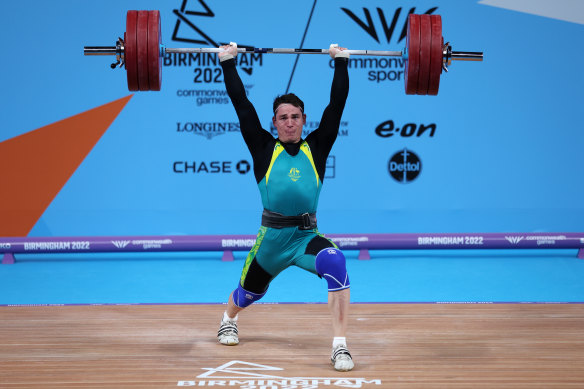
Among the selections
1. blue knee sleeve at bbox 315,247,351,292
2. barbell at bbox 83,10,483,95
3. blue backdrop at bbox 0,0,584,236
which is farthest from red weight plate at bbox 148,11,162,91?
blue backdrop at bbox 0,0,584,236

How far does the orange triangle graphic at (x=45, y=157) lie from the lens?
286 inches

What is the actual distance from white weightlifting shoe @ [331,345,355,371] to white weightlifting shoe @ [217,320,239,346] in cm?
65

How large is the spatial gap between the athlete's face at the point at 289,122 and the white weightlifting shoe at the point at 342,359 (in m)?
1.06

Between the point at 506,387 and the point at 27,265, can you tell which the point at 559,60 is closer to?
the point at 506,387

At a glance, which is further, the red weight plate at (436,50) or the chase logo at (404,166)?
the chase logo at (404,166)

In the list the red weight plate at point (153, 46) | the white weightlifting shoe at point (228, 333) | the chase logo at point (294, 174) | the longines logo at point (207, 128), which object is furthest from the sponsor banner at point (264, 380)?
the longines logo at point (207, 128)

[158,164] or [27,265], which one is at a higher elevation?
[158,164]

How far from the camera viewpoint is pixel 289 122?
3.62 metres

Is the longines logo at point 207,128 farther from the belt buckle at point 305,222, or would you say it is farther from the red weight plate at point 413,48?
the belt buckle at point 305,222

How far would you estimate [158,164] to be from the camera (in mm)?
7328

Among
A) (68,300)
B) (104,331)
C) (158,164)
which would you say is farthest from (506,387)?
(158,164)

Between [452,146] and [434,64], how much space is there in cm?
362

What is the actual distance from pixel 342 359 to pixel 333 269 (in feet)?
1.42

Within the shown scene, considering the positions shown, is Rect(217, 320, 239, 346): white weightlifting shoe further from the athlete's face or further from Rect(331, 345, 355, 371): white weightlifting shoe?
the athlete's face
